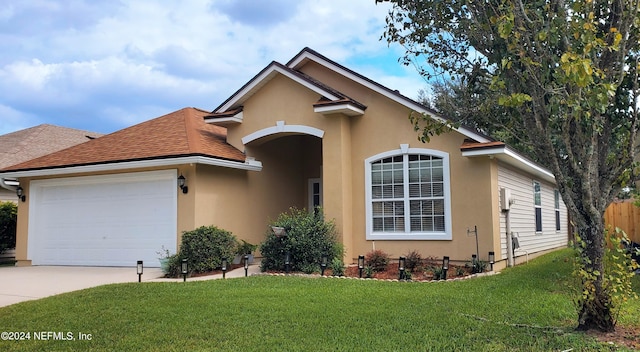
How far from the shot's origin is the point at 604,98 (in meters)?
4.82

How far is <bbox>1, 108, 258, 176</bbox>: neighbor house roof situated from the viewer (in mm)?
12844

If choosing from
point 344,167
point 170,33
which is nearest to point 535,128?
point 344,167

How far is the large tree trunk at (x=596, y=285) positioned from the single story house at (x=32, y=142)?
19351 mm

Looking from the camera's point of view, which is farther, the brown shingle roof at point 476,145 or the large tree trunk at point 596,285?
the brown shingle roof at point 476,145

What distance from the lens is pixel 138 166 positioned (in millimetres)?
12914

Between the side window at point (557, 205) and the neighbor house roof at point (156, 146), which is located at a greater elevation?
the neighbor house roof at point (156, 146)

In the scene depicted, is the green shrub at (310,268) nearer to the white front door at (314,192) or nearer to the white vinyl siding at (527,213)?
the white vinyl siding at (527,213)

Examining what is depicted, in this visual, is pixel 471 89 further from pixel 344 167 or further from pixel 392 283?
pixel 344 167

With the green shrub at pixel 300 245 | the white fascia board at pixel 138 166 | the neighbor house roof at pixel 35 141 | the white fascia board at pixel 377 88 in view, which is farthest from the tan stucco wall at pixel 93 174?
the neighbor house roof at pixel 35 141

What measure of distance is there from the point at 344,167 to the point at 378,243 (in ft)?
7.03

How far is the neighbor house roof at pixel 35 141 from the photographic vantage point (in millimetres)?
21000

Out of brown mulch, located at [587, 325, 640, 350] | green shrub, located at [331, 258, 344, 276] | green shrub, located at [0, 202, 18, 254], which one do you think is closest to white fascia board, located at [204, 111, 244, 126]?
green shrub, located at [331, 258, 344, 276]

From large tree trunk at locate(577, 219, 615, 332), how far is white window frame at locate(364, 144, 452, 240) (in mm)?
6344

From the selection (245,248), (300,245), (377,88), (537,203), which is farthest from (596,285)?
(537,203)
